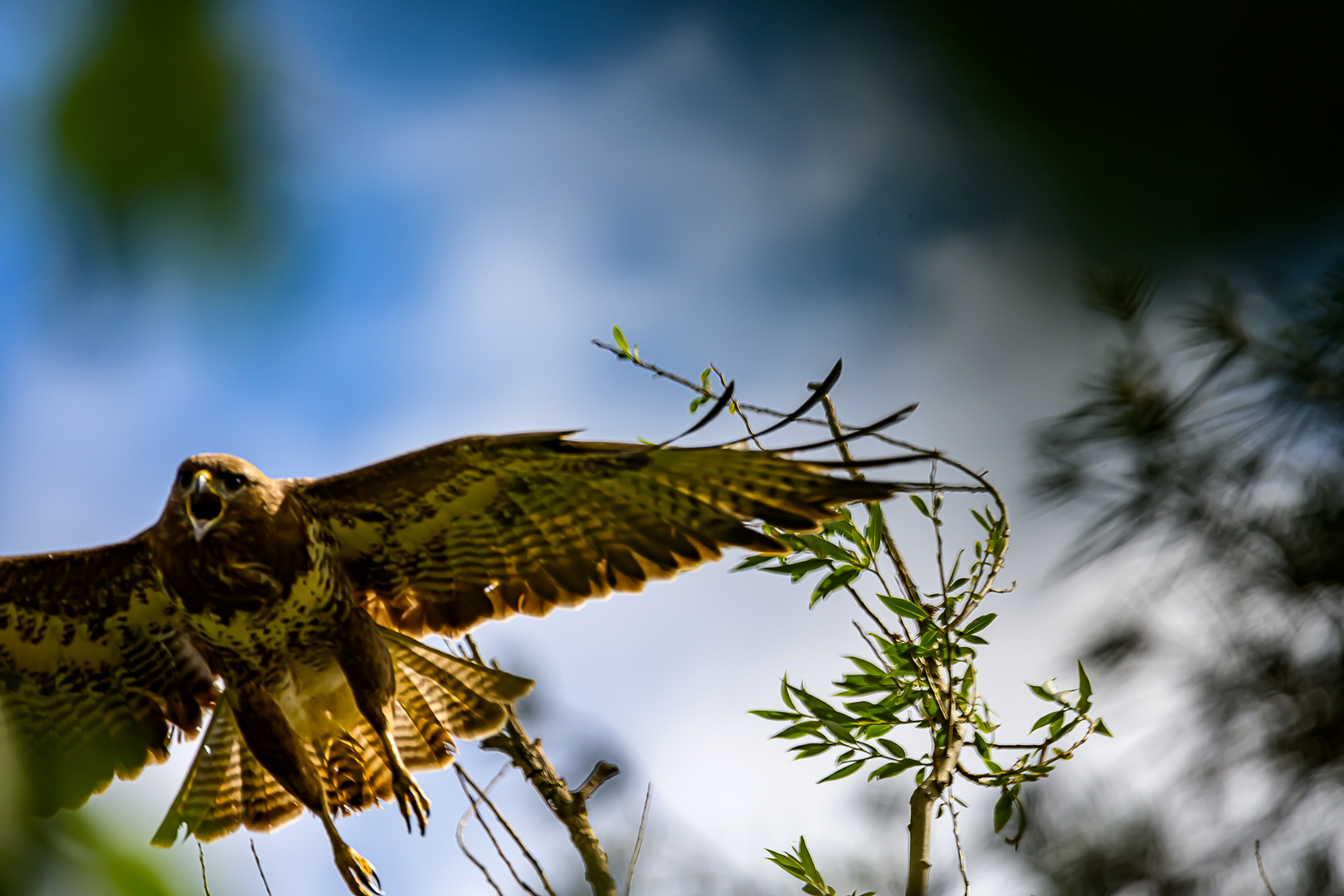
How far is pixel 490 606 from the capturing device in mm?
4344

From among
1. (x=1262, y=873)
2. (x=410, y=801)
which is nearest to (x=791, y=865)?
(x=410, y=801)

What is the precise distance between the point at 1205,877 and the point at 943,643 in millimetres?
2107

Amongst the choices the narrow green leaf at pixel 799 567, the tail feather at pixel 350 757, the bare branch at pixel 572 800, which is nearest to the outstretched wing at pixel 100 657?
the tail feather at pixel 350 757

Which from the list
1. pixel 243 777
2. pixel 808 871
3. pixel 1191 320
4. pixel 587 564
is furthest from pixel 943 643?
pixel 243 777

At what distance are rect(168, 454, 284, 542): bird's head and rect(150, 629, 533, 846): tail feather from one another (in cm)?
82

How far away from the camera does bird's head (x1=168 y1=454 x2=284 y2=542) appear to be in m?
3.87

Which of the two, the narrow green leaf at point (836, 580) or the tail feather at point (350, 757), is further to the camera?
the tail feather at point (350, 757)

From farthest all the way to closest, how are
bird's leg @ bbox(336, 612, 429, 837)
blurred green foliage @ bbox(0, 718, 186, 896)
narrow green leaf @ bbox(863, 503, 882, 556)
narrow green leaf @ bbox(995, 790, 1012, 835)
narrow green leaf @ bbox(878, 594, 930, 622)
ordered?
1. bird's leg @ bbox(336, 612, 429, 837)
2. narrow green leaf @ bbox(863, 503, 882, 556)
3. narrow green leaf @ bbox(878, 594, 930, 622)
4. narrow green leaf @ bbox(995, 790, 1012, 835)
5. blurred green foliage @ bbox(0, 718, 186, 896)

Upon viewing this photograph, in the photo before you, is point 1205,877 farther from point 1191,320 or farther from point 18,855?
point 18,855

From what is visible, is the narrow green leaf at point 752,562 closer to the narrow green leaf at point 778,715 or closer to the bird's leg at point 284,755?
the narrow green leaf at point 778,715

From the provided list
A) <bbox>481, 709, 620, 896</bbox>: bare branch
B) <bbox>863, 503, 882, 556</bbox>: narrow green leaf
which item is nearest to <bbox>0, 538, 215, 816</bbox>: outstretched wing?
<bbox>481, 709, 620, 896</bbox>: bare branch

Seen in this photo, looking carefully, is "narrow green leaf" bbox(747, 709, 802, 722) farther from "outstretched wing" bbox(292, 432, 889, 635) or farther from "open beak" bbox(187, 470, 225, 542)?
"open beak" bbox(187, 470, 225, 542)

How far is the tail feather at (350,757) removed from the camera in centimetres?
442

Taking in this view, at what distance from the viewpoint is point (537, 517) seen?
4.18 metres
